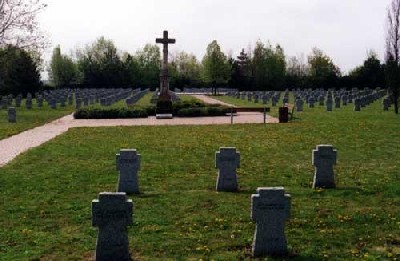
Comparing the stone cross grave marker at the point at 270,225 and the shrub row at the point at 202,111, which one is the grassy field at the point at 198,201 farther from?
the shrub row at the point at 202,111

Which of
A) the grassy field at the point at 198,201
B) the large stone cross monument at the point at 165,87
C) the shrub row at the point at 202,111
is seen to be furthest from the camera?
the shrub row at the point at 202,111

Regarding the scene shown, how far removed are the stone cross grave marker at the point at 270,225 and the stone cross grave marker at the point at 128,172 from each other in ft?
14.8

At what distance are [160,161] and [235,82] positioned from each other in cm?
8402

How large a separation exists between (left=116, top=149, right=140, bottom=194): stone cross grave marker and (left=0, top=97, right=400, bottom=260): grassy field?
433mm

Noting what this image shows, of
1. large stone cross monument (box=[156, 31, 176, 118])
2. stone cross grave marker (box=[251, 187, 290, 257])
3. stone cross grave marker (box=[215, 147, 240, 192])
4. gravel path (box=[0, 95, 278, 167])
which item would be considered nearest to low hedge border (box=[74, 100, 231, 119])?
gravel path (box=[0, 95, 278, 167])

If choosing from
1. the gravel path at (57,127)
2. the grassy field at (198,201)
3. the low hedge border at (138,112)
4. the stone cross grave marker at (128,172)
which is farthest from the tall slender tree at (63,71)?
the stone cross grave marker at (128,172)

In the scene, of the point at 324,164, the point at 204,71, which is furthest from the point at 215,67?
the point at 324,164

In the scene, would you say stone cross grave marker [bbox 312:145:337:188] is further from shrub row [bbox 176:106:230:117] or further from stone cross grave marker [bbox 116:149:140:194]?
shrub row [bbox 176:106:230:117]

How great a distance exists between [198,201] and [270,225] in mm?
3389

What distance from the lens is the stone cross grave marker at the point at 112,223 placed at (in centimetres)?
713

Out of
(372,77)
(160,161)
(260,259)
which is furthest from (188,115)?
(372,77)

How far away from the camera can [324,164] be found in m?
11.8

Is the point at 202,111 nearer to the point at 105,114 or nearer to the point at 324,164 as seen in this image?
the point at 105,114

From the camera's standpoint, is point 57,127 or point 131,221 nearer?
point 131,221
